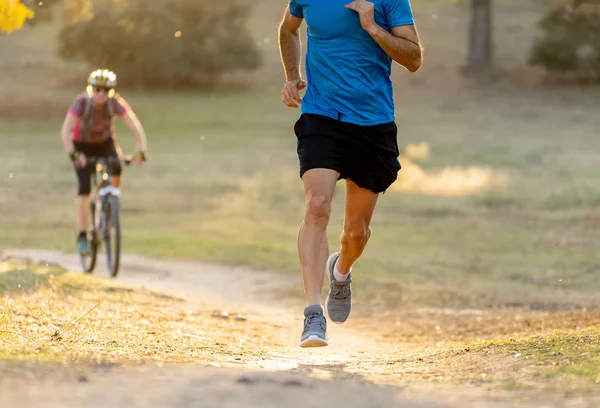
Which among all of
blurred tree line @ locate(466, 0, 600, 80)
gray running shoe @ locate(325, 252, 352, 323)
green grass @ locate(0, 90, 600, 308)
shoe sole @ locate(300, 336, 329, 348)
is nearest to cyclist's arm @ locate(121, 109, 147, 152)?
green grass @ locate(0, 90, 600, 308)

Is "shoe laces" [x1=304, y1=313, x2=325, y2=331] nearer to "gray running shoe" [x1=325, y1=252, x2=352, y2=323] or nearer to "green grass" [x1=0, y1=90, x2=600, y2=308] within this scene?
"gray running shoe" [x1=325, y1=252, x2=352, y2=323]

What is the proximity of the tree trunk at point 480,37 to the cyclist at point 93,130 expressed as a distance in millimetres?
31640

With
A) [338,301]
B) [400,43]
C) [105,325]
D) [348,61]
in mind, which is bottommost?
[105,325]

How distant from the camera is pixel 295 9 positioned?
6.79m

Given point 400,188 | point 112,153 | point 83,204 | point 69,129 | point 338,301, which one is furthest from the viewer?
point 400,188

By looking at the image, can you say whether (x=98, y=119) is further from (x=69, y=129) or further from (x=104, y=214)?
(x=104, y=214)

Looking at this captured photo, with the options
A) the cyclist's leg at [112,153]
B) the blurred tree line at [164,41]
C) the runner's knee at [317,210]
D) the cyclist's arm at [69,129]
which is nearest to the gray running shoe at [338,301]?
the runner's knee at [317,210]

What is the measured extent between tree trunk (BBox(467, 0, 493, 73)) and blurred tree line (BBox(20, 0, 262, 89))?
7.65m

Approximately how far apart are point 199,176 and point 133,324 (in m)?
15.9

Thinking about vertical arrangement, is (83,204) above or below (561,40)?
below

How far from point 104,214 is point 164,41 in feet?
91.6

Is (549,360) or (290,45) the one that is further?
(290,45)

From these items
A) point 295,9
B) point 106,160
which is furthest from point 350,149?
point 106,160

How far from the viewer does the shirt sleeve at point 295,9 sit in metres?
6.77
